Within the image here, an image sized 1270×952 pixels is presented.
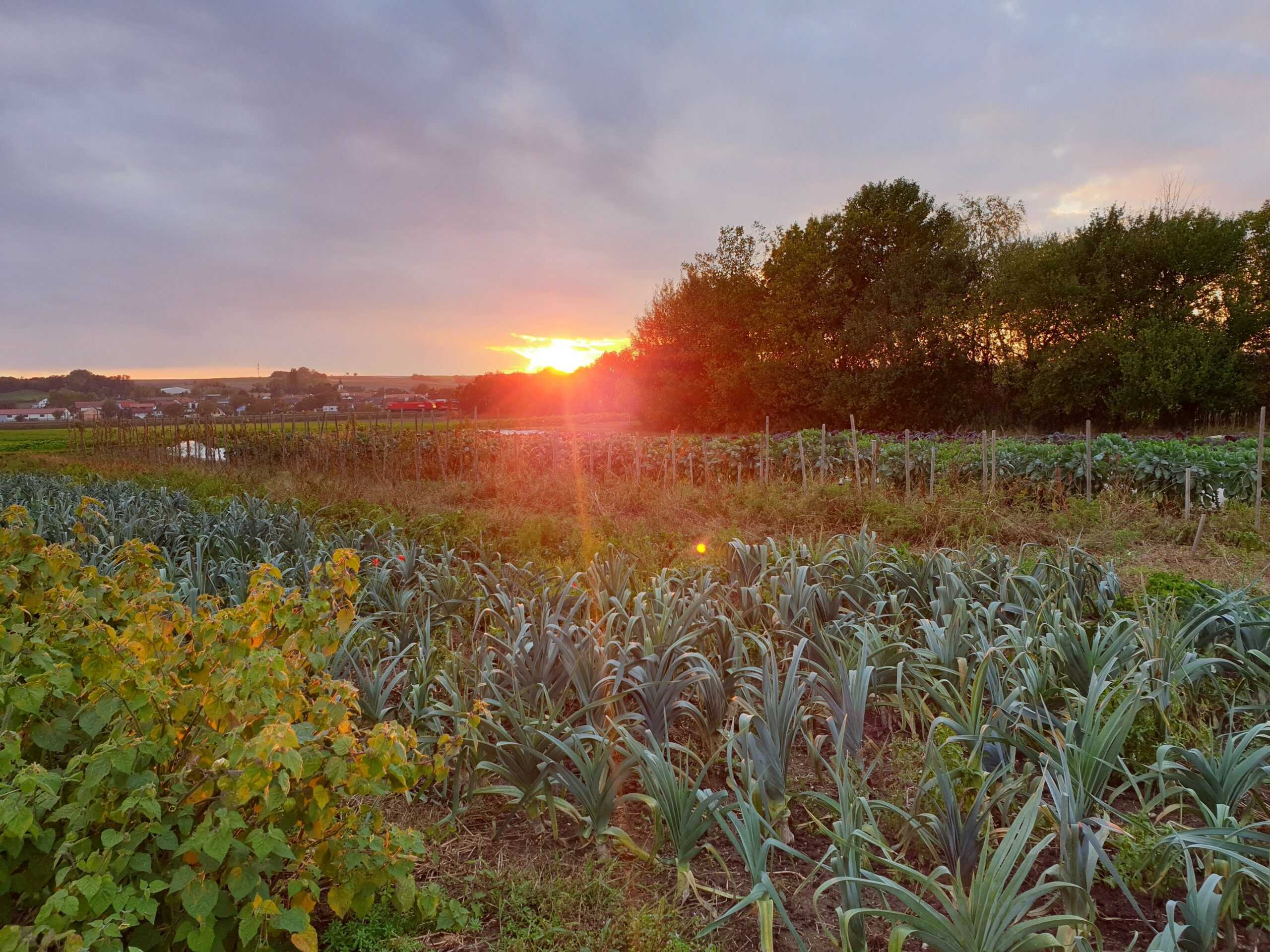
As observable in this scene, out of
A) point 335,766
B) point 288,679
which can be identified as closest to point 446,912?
point 335,766

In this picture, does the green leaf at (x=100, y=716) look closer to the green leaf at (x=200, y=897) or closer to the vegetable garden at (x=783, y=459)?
the green leaf at (x=200, y=897)

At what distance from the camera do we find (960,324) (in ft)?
88.1

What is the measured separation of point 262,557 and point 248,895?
4.47 meters


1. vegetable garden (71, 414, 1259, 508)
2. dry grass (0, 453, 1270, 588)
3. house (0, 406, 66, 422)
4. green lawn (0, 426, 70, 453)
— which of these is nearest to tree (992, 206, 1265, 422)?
vegetable garden (71, 414, 1259, 508)

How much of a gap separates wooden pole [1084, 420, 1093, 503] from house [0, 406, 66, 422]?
69.8 m

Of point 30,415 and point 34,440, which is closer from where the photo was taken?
point 34,440

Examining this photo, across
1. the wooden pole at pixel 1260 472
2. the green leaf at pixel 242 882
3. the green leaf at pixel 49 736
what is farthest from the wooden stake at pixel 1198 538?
the green leaf at pixel 49 736

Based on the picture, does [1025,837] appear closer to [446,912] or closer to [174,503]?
[446,912]

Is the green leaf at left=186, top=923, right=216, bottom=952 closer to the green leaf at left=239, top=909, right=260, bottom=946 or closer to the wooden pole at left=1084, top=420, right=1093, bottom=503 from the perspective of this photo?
the green leaf at left=239, top=909, right=260, bottom=946

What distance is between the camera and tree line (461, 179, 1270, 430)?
74.7 ft

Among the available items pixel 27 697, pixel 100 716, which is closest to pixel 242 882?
pixel 100 716

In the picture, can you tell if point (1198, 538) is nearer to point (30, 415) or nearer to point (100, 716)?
point (100, 716)

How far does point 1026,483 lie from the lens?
10.5m

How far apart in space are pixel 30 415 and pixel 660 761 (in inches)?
2891
